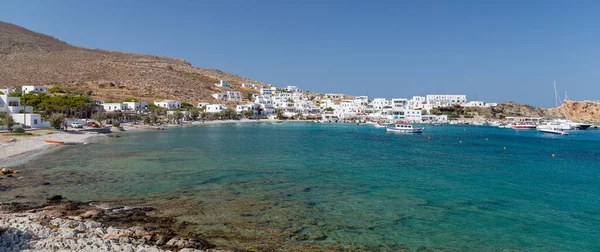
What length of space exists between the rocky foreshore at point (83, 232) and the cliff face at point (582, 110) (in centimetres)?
17005

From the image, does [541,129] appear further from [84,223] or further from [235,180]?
[84,223]

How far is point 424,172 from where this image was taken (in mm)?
28969

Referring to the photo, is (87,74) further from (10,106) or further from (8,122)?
(8,122)

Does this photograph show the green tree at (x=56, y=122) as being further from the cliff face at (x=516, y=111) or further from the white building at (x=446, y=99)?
the cliff face at (x=516, y=111)

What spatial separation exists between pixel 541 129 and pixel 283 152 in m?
79.6

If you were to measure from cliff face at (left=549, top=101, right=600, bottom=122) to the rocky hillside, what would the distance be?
136838mm

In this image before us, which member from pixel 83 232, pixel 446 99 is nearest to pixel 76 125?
pixel 83 232

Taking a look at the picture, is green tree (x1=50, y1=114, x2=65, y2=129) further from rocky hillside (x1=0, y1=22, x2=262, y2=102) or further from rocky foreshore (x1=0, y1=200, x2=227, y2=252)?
rocky hillside (x1=0, y1=22, x2=262, y2=102)

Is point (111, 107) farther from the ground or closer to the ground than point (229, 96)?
closer to the ground

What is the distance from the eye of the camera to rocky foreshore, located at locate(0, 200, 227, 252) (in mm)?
11297

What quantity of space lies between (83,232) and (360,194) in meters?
13.5

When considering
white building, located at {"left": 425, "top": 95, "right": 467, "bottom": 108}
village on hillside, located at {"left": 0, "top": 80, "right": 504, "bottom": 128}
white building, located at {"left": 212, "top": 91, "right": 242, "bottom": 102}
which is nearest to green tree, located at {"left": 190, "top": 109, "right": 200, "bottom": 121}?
village on hillside, located at {"left": 0, "top": 80, "right": 504, "bottom": 128}

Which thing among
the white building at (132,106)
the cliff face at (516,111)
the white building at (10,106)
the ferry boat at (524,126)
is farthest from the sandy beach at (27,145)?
the cliff face at (516,111)

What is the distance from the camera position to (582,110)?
471 ft
